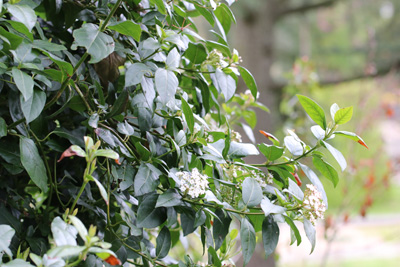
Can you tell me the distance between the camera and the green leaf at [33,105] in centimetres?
58

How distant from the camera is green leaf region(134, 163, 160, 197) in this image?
2.12 feet

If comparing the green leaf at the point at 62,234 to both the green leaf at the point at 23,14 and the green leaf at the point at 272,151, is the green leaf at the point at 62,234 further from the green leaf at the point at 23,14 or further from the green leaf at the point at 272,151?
the green leaf at the point at 272,151

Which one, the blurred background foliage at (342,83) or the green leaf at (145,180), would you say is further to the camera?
the blurred background foliage at (342,83)

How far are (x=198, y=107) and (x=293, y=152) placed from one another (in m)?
0.23

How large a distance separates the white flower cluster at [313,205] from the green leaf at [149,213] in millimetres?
233

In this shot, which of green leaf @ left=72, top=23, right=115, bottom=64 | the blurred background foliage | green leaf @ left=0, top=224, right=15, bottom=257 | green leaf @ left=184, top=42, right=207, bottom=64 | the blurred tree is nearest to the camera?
green leaf @ left=0, top=224, right=15, bottom=257

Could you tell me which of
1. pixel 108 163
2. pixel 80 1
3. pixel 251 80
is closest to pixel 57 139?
pixel 108 163

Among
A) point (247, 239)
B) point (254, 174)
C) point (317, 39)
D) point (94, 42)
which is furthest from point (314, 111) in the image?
point (317, 39)

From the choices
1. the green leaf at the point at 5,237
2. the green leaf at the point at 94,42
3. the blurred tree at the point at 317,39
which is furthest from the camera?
the blurred tree at the point at 317,39

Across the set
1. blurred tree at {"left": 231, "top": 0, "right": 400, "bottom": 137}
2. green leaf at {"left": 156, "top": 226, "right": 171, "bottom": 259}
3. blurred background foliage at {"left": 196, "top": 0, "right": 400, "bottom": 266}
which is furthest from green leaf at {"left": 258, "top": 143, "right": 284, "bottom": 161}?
blurred tree at {"left": 231, "top": 0, "right": 400, "bottom": 137}

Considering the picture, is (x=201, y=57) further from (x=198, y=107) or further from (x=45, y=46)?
(x=45, y=46)

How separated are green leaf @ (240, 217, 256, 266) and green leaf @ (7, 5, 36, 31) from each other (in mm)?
415

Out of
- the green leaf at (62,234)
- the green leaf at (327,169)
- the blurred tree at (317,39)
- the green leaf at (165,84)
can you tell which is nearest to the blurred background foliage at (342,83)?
the blurred tree at (317,39)

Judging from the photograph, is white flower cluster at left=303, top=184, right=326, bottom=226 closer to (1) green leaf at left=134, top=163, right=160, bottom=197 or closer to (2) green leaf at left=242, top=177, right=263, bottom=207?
(2) green leaf at left=242, top=177, right=263, bottom=207
